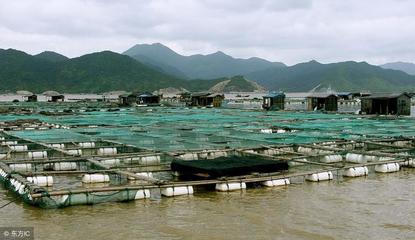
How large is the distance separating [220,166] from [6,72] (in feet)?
499

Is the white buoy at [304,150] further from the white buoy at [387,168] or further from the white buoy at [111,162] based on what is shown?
the white buoy at [111,162]

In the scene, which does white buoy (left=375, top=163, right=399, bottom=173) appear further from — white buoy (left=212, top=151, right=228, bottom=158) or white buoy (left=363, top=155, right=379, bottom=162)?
white buoy (left=212, top=151, right=228, bottom=158)

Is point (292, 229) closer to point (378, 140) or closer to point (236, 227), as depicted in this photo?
point (236, 227)

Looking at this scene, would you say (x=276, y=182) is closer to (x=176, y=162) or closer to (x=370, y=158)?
(x=176, y=162)

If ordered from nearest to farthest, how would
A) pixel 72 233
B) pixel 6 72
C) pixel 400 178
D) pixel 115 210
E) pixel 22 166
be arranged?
pixel 72 233 → pixel 115 210 → pixel 400 178 → pixel 22 166 → pixel 6 72

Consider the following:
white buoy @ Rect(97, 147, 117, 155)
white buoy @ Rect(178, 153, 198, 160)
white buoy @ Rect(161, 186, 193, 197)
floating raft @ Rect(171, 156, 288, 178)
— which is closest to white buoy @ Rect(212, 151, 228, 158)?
white buoy @ Rect(178, 153, 198, 160)

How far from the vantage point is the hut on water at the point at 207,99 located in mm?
64312

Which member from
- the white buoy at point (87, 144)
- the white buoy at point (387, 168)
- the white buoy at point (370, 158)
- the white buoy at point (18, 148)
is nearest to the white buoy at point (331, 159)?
the white buoy at point (370, 158)

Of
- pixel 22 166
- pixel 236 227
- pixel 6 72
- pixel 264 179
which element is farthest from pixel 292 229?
pixel 6 72

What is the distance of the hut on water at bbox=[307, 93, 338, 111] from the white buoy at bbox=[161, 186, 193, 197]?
39998 mm

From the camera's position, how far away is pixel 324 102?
170ft

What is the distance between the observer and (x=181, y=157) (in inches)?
746

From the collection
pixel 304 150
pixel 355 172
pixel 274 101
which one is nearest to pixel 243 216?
pixel 355 172

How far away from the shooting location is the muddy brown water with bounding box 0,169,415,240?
33.6 feet
